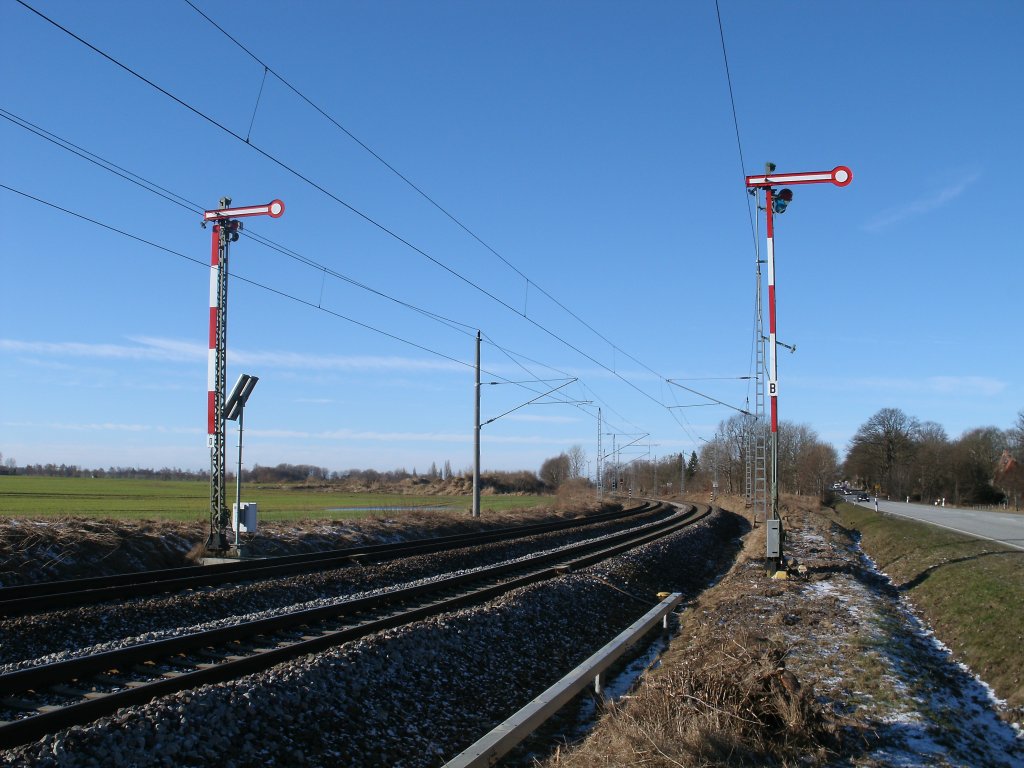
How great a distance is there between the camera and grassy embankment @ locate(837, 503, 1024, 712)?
36.2 feet

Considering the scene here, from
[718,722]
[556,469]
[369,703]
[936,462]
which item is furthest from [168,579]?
[556,469]

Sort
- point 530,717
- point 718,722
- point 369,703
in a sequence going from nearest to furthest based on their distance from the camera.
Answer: point 718,722
point 530,717
point 369,703

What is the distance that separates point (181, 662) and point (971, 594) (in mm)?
14091

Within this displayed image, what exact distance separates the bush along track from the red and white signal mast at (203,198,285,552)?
12.3 meters

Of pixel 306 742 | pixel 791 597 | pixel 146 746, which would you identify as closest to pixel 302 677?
pixel 306 742

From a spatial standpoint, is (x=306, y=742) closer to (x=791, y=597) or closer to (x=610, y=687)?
(x=610, y=687)

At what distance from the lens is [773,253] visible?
59.5 ft

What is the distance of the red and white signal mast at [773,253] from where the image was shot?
702 inches

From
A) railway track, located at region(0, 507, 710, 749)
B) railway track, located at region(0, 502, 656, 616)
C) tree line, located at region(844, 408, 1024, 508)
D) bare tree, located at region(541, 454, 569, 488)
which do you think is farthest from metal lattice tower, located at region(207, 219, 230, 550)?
bare tree, located at region(541, 454, 569, 488)

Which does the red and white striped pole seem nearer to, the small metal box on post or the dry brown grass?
the small metal box on post

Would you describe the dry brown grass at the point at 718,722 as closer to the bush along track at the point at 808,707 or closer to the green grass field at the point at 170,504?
the bush along track at the point at 808,707

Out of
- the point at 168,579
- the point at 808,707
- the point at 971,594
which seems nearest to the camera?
the point at 808,707

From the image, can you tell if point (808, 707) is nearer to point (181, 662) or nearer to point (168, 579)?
point (181, 662)

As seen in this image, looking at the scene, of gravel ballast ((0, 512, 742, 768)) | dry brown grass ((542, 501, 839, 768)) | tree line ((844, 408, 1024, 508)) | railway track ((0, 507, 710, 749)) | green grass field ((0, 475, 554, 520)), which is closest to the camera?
gravel ballast ((0, 512, 742, 768))
